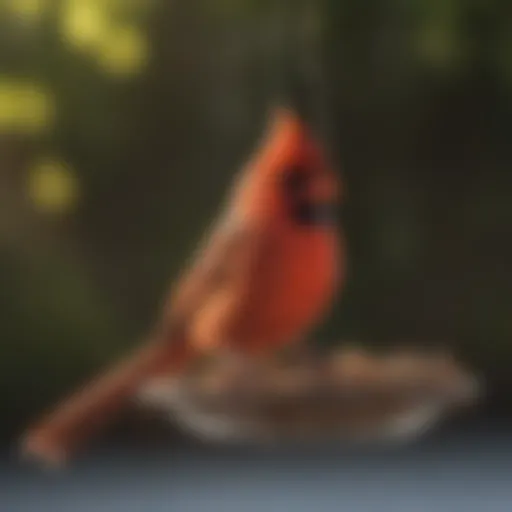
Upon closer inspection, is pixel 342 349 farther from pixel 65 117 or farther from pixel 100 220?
pixel 65 117

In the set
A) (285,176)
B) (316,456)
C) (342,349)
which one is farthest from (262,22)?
(316,456)

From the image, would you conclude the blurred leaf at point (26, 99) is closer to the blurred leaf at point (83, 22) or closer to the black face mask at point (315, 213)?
the blurred leaf at point (83, 22)

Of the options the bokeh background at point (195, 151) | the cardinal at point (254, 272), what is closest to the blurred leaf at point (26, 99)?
the bokeh background at point (195, 151)

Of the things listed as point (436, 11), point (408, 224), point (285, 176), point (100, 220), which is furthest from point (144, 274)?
point (436, 11)

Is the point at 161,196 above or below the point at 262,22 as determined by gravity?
below

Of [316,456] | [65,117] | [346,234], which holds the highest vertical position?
[65,117]
